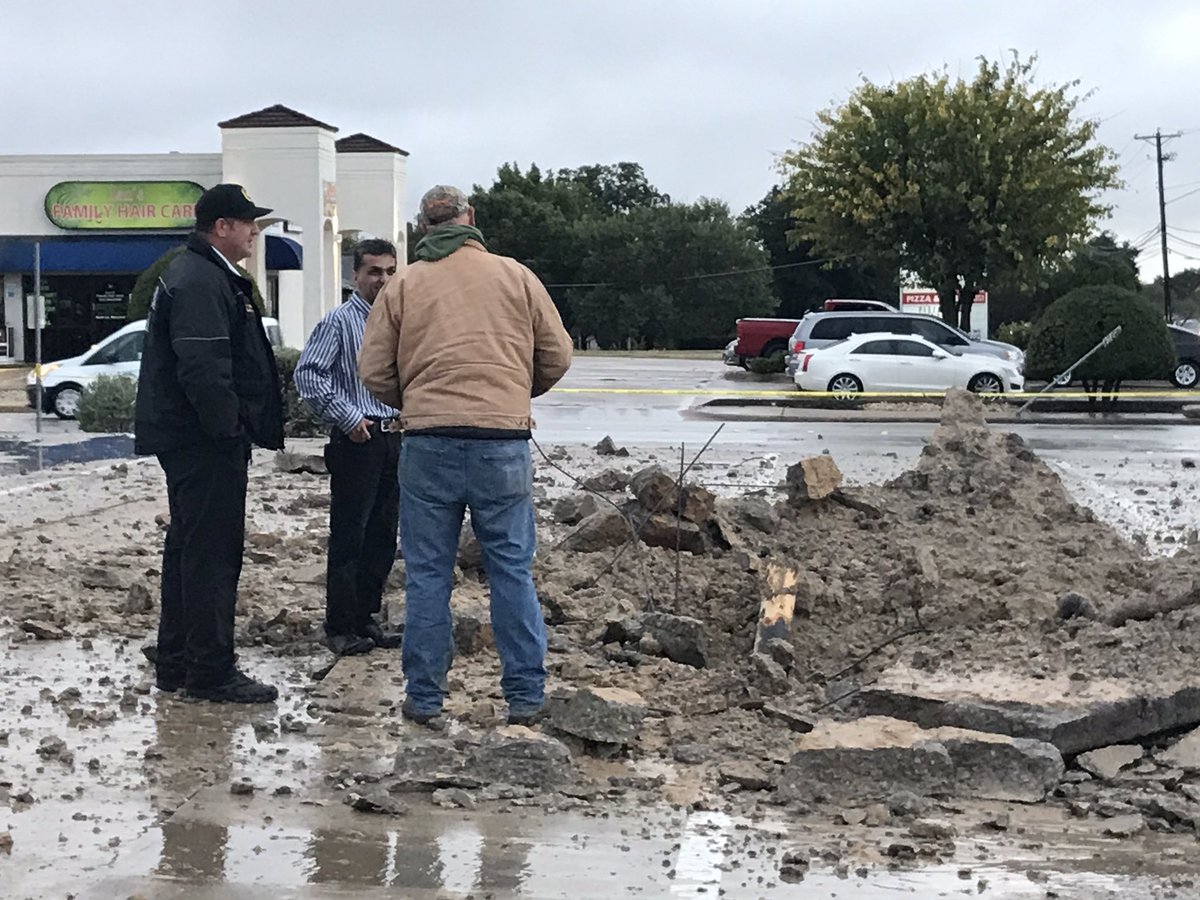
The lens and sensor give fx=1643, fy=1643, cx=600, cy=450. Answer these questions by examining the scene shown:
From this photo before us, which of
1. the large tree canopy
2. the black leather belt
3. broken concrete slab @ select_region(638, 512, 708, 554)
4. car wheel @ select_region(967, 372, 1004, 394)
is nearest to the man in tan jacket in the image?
the black leather belt

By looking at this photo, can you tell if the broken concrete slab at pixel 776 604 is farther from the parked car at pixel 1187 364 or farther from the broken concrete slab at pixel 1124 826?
the parked car at pixel 1187 364

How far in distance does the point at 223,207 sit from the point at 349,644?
204 centimetres

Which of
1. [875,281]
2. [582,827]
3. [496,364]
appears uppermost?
[875,281]

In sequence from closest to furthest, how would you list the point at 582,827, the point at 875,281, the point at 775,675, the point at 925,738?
1. the point at 582,827
2. the point at 925,738
3. the point at 775,675
4. the point at 875,281

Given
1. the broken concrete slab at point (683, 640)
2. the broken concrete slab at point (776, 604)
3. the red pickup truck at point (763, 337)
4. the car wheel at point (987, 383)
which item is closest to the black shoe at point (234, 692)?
the broken concrete slab at point (683, 640)

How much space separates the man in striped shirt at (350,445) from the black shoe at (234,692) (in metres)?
0.78

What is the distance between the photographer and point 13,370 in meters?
38.8

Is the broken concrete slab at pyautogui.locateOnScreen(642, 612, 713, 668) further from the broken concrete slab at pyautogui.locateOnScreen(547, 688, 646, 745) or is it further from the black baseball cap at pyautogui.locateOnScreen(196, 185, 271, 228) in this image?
the black baseball cap at pyautogui.locateOnScreen(196, 185, 271, 228)

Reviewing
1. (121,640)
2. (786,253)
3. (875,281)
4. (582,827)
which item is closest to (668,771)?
(582,827)

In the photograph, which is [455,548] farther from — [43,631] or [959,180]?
[959,180]

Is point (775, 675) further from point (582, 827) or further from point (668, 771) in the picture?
point (582, 827)

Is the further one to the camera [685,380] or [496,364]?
[685,380]

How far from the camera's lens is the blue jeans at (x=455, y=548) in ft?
19.3

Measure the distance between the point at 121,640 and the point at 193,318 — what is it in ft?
6.53
